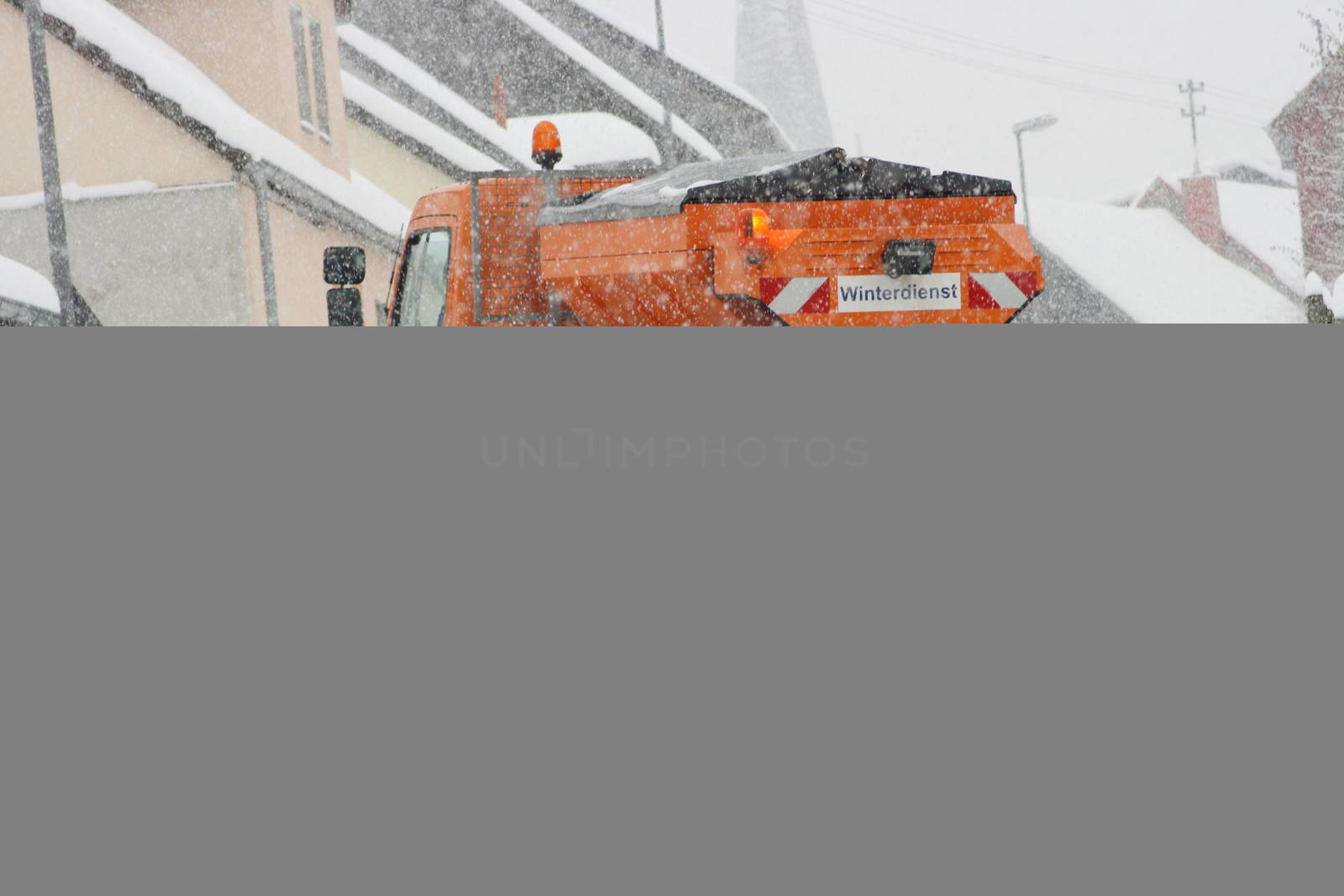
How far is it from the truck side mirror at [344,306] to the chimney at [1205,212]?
51508 millimetres

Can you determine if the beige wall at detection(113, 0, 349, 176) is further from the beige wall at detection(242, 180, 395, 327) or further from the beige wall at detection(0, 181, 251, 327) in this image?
the beige wall at detection(0, 181, 251, 327)

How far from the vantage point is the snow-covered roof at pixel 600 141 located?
32.3 m

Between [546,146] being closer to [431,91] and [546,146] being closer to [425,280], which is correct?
[425,280]

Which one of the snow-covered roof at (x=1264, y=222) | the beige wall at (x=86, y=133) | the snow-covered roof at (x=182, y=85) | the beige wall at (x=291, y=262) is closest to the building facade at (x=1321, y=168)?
the beige wall at (x=291, y=262)

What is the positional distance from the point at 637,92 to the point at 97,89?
2070cm

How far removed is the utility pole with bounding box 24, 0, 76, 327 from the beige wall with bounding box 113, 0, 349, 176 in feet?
21.4

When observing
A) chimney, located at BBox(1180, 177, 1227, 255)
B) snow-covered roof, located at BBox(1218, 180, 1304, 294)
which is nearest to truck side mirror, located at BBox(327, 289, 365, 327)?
snow-covered roof, located at BBox(1218, 180, 1304, 294)

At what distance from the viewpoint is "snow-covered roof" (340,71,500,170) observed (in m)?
25.7

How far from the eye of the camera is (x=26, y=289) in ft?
43.1

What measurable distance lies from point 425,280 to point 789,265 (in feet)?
7.06

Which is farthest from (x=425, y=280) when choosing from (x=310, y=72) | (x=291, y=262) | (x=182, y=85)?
(x=310, y=72)

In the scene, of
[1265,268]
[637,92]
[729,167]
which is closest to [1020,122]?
[637,92]

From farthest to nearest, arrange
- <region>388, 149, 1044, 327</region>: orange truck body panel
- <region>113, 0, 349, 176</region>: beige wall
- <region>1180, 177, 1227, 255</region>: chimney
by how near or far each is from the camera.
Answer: <region>1180, 177, 1227, 255</region>: chimney, <region>113, 0, 349, 176</region>: beige wall, <region>388, 149, 1044, 327</region>: orange truck body panel

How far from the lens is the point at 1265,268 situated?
52625mm
